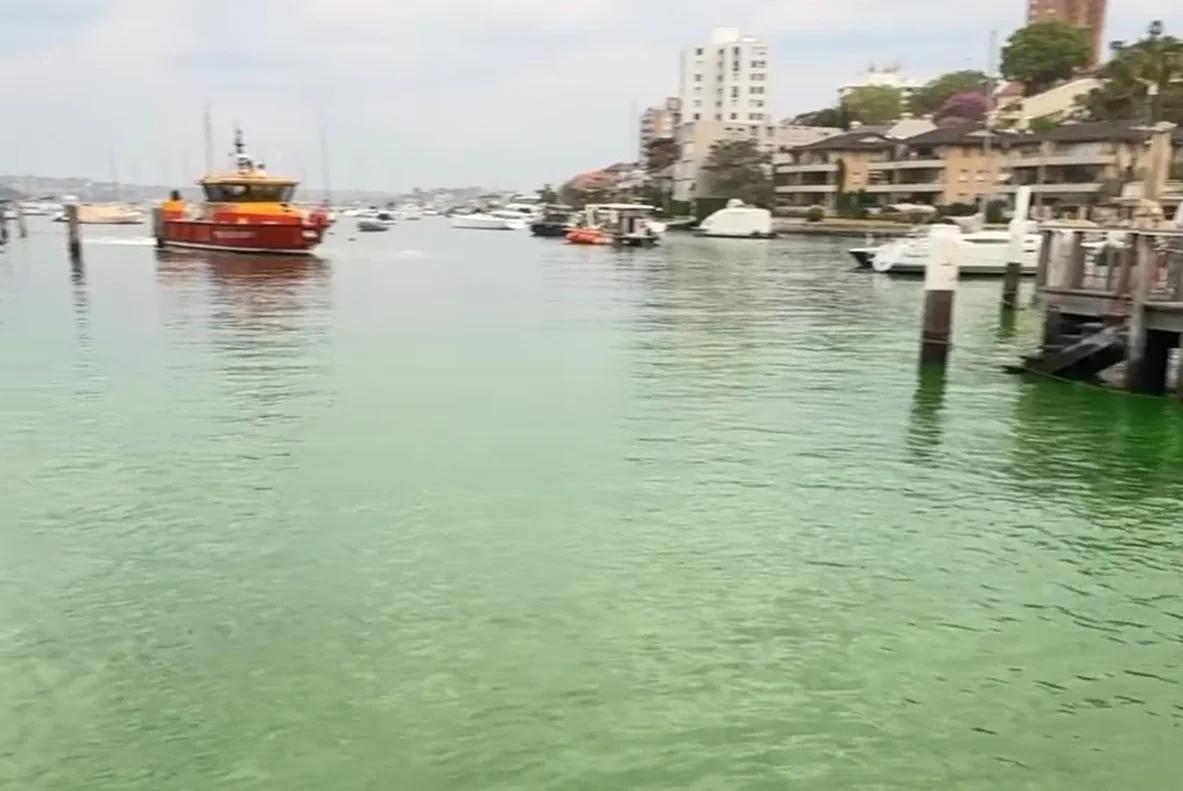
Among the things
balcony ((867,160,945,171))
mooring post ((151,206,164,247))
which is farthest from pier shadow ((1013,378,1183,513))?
balcony ((867,160,945,171))

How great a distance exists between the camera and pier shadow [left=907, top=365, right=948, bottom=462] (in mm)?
15773

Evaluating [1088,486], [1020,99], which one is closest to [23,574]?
[1088,486]

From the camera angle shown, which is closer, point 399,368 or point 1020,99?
point 399,368

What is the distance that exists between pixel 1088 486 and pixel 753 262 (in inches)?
1895

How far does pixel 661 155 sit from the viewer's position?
156125 millimetres

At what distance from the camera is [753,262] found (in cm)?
6138

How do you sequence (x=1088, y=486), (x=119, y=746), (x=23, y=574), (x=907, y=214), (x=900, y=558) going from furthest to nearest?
1. (x=907, y=214)
2. (x=1088, y=486)
3. (x=900, y=558)
4. (x=23, y=574)
5. (x=119, y=746)

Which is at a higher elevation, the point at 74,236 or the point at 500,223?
the point at 74,236

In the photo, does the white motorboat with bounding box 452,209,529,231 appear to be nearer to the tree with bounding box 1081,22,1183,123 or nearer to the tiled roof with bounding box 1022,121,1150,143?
the tiled roof with bounding box 1022,121,1150,143

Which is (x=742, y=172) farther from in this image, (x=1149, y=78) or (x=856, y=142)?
(x=1149, y=78)

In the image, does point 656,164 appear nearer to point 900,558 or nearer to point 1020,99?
point 1020,99

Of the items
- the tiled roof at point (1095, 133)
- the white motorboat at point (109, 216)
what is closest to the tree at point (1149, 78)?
the tiled roof at point (1095, 133)

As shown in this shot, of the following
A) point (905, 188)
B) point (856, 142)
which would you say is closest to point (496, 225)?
point (856, 142)

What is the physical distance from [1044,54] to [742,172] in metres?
35.5
